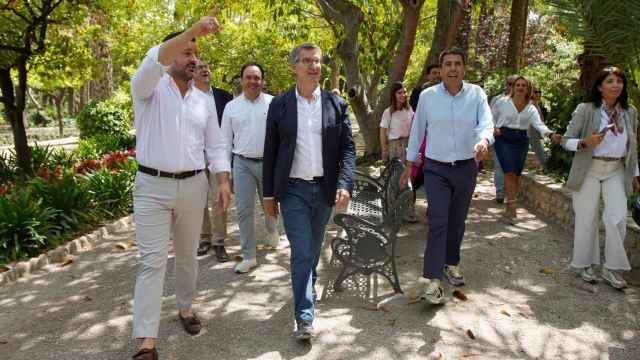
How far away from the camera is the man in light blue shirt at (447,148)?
4.59m

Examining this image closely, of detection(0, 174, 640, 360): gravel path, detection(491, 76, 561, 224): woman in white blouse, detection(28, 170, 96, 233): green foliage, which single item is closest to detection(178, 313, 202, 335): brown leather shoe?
detection(0, 174, 640, 360): gravel path

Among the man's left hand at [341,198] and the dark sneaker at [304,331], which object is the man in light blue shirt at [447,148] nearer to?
the man's left hand at [341,198]

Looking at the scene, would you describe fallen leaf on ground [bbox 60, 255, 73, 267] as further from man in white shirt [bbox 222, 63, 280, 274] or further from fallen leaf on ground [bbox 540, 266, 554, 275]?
fallen leaf on ground [bbox 540, 266, 554, 275]

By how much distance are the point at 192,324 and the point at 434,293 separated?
6.52 feet

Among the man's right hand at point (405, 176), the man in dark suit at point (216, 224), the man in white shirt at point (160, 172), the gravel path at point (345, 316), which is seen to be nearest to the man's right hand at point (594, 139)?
the gravel path at point (345, 316)

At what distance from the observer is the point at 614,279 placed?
513 centimetres

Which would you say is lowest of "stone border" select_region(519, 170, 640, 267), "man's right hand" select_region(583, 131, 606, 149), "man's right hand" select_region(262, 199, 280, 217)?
"stone border" select_region(519, 170, 640, 267)

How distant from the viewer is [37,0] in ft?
36.0

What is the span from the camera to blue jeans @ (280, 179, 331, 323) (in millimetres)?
3934

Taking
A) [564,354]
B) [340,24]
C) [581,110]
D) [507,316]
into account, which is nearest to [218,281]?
[507,316]

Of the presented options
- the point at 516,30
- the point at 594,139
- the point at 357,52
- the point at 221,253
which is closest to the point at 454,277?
the point at 594,139

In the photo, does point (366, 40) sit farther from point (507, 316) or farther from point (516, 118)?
point (507, 316)

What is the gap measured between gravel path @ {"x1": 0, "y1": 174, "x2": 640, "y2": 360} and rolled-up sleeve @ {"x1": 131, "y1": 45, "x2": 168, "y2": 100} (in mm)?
1824

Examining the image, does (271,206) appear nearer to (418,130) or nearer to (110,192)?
(418,130)
